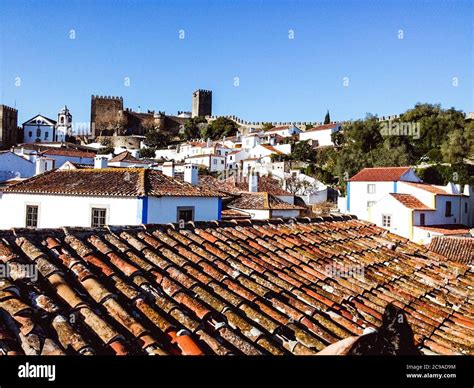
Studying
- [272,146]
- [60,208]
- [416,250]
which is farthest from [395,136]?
[416,250]

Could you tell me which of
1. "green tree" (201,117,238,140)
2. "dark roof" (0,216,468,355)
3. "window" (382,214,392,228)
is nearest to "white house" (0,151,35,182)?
"window" (382,214,392,228)

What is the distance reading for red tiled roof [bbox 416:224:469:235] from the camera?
28328 mm

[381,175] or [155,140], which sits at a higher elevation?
[155,140]

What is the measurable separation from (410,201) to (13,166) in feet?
89.6

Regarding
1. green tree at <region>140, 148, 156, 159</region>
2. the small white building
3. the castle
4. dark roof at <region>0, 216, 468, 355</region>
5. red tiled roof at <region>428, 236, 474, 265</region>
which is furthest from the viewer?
the castle

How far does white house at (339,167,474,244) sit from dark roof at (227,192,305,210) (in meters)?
7.81

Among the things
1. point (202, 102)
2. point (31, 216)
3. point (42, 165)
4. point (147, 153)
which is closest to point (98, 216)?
point (31, 216)

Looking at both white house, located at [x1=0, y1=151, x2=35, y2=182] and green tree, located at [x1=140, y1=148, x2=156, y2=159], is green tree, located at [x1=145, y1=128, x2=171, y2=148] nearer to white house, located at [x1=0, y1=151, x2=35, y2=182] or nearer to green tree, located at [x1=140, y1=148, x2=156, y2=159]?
green tree, located at [x1=140, y1=148, x2=156, y2=159]

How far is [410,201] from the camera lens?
30.2 metres

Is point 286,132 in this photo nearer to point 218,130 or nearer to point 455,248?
point 218,130

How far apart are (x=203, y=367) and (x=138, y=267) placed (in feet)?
6.10

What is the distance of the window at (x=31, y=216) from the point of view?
17266mm

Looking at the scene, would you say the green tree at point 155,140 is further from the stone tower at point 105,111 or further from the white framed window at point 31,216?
the white framed window at point 31,216

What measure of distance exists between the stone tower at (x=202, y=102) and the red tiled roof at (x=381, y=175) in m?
77.2
